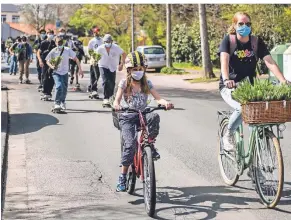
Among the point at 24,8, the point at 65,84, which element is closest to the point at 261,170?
the point at 65,84

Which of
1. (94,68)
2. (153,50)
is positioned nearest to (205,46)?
(94,68)

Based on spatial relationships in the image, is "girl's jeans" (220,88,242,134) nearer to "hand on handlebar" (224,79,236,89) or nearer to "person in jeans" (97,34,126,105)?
"hand on handlebar" (224,79,236,89)

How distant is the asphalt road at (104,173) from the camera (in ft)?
21.6

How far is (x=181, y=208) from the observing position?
6.64m

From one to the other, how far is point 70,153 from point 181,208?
3452 millimetres

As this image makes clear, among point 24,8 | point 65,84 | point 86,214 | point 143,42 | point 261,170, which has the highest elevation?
point 24,8

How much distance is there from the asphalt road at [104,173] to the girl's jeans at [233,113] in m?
0.71

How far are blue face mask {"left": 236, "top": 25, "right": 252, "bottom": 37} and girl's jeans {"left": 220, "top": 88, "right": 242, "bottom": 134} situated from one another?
0.60 metres

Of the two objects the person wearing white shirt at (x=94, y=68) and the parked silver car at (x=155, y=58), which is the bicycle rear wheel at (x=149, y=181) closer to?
the person wearing white shirt at (x=94, y=68)

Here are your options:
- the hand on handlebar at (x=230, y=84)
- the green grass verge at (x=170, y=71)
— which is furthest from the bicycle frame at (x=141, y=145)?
the green grass verge at (x=170, y=71)

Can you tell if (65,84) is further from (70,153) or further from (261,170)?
(261,170)

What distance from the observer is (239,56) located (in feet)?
23.3

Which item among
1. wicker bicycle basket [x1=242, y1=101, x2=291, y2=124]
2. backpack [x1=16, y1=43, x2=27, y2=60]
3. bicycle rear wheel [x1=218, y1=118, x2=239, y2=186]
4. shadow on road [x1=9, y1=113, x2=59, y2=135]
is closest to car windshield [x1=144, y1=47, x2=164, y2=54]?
backpack [x1=16, y1=43, x2=27, y2=60]

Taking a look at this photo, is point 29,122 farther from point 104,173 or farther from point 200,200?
point 200,200
